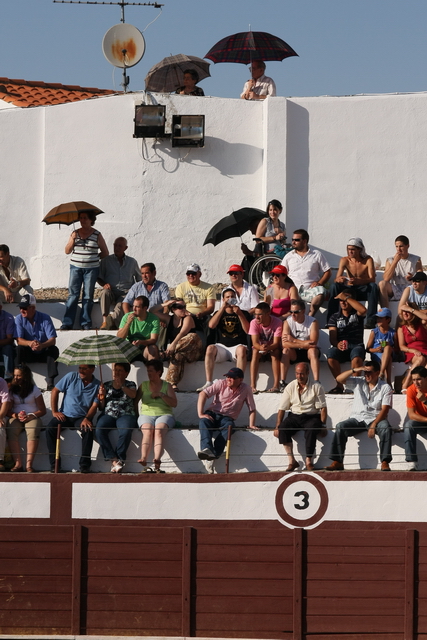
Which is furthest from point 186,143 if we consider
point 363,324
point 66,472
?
point 66,472

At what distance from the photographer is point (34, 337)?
Answer: 13.4 meters

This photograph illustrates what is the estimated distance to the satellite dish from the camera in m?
18.2

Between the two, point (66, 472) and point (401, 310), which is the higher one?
point (401, 310)

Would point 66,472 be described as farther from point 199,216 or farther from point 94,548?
point 199,216

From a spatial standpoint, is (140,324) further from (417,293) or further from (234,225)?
(417,293)

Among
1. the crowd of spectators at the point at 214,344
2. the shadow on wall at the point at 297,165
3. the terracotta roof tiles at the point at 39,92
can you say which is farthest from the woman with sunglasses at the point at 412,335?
the terracotta roof tiles at the point at 39,92

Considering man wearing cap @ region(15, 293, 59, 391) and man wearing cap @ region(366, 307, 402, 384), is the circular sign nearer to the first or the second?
man wearing cap @ region(366, 307, 402, 384)

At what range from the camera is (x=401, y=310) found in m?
13.2

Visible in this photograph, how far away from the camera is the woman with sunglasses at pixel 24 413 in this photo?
12.4 m

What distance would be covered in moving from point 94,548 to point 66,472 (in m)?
0.87

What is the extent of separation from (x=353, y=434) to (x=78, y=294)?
406 cm

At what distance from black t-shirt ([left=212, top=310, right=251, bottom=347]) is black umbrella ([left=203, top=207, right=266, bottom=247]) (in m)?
2.57

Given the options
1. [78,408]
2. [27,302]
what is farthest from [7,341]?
[78,408]

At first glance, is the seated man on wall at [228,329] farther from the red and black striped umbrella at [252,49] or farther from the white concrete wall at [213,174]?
the red and black striped umbrella at [252,49]
